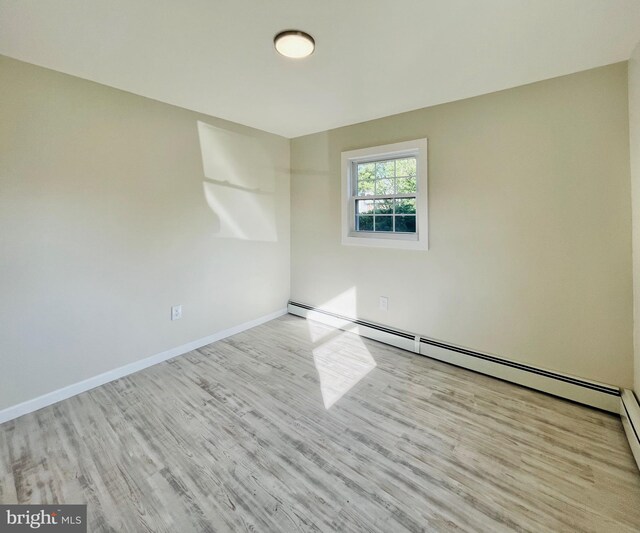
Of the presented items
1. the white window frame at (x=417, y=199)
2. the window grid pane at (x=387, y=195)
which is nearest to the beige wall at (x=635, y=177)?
the white window frame at (x=417, y=199)

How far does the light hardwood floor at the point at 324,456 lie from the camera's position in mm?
1359

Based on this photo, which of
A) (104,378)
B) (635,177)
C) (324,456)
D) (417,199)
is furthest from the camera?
(417,199)

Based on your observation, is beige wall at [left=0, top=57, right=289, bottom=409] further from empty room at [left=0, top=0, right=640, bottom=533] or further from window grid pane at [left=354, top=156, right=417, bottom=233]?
window grid pane at [left=354, top=156, right=417, bottom=233]

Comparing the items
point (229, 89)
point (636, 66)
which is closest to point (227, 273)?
point (229, 89)

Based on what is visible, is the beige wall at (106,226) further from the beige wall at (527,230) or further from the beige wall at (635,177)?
the beige wall at (635,177)

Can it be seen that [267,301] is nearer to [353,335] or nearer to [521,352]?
[353,335]

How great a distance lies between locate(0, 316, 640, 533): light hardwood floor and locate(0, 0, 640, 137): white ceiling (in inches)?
92.3

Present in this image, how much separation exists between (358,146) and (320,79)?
112cm

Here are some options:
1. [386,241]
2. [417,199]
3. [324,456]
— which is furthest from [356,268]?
[324,456]

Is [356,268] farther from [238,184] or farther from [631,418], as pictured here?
[631,418]

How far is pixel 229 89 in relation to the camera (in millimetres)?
2416

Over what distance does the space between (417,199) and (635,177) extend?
1.45 meters

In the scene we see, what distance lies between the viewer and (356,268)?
11.1 ft

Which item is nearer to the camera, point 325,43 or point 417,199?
point 325,43
